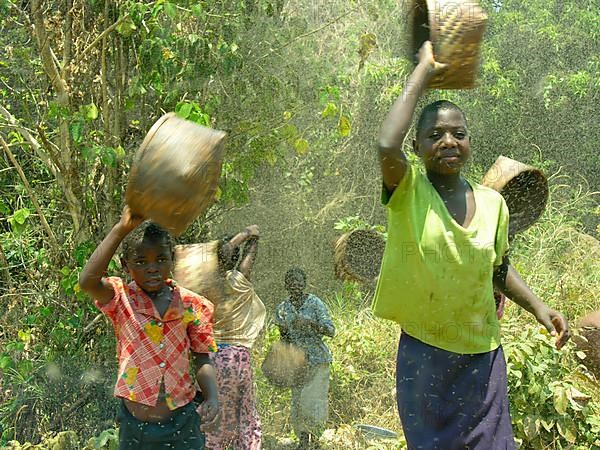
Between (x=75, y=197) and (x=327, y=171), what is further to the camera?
(x=327, y=171)

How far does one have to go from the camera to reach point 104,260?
8.54 feet

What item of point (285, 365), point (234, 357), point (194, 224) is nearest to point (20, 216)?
point (194, 224)

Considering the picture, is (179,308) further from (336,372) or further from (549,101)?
(549,101)

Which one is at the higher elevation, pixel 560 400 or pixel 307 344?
pixel 560 400

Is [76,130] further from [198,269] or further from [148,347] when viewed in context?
[148,347]

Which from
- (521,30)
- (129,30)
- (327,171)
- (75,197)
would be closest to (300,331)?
(75,197)

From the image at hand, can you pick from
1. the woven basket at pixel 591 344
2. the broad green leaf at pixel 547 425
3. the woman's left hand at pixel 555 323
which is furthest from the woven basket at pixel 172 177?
the woven basket at pixel 591 344

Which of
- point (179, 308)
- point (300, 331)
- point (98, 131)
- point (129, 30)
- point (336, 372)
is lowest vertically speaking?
point (336, 372)

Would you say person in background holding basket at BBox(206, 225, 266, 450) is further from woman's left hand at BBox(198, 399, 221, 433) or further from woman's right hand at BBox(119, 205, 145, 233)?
woman's right hand at BBox(119, 205, 145, 233)

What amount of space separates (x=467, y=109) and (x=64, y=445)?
5.92 metres

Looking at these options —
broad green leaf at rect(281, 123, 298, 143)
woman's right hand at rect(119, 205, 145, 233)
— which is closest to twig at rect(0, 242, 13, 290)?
broad green leaf at rect(281, 123, 298, 143)

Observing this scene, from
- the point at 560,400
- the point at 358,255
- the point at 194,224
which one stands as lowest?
the point at 194,224

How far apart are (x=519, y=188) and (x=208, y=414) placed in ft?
6.23

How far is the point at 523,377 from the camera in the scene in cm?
388
